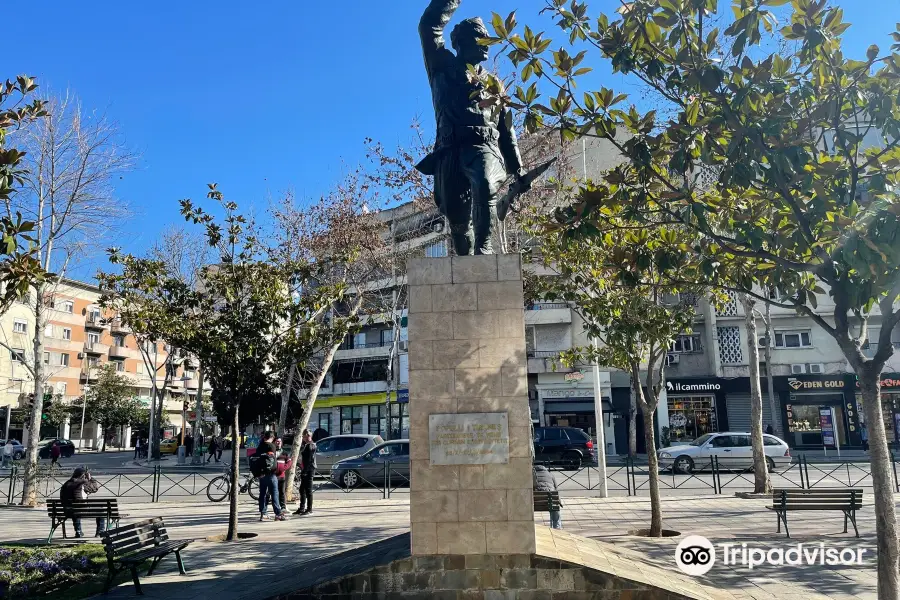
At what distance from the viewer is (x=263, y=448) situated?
12672 mm

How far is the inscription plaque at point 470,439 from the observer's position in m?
6.51

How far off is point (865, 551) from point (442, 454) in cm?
669

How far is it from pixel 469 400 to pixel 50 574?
5588mm

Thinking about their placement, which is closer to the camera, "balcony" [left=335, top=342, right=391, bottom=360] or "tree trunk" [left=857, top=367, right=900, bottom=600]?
"tree trunk" [left=857, top=367, right=900, bottom=600]

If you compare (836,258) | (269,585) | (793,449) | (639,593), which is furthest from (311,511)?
(793,449)

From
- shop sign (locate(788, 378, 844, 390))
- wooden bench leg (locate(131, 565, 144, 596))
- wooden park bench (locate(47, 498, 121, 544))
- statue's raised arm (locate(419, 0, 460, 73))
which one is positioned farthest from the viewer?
shop sign (locate(788, 378, 844, 390))

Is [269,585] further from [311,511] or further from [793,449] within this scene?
[793,449]

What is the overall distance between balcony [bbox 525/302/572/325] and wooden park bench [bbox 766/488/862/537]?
81.4ft

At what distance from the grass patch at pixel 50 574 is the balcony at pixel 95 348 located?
54305 mm

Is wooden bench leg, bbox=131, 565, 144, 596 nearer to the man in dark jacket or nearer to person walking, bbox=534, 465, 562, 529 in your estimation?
the man in dark jacket

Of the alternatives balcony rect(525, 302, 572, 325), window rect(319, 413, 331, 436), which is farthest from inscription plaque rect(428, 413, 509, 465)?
window rect(319, 413, 331, 436)

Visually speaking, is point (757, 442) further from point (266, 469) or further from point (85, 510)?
point (85, 510)

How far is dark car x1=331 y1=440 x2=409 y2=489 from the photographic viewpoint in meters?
19.9

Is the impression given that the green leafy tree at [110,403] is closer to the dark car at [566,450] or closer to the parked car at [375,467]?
the parked car at [375,467]
